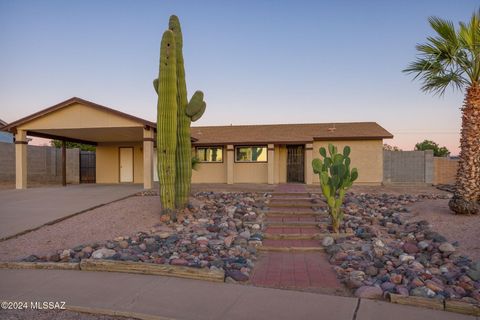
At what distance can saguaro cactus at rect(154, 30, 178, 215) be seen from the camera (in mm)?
9508

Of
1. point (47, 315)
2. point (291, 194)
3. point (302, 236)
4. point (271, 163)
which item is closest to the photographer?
point (47, 315)

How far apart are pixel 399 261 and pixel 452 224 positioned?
2.96 meters

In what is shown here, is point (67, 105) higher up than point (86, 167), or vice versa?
point (67, 105)

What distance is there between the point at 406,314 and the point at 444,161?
723 inches

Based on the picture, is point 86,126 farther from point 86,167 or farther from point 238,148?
point 86,167

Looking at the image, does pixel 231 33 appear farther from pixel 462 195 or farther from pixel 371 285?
pixel 371 285

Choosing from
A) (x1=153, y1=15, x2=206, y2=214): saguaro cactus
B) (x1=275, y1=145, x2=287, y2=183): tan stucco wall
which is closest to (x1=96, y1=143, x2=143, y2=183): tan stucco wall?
(x1=275, y1=145, x2=287, y2=183): tan stucco wall

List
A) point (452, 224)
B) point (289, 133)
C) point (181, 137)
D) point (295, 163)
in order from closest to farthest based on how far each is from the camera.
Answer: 1. point (452, 224)
2. point (181, 137)
3. point (295, 163)
4. point (289, 133)

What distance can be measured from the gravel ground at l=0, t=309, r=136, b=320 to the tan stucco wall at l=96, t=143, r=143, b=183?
57.9 ft

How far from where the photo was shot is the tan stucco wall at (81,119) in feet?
50.2

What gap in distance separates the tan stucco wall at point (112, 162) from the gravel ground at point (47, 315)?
57.9ft

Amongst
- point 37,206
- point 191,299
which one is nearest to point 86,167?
point 37,206

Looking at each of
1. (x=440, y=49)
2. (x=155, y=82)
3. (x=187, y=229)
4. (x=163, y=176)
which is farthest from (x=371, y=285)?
(x=155, y=82)

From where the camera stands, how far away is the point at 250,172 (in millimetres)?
20203
